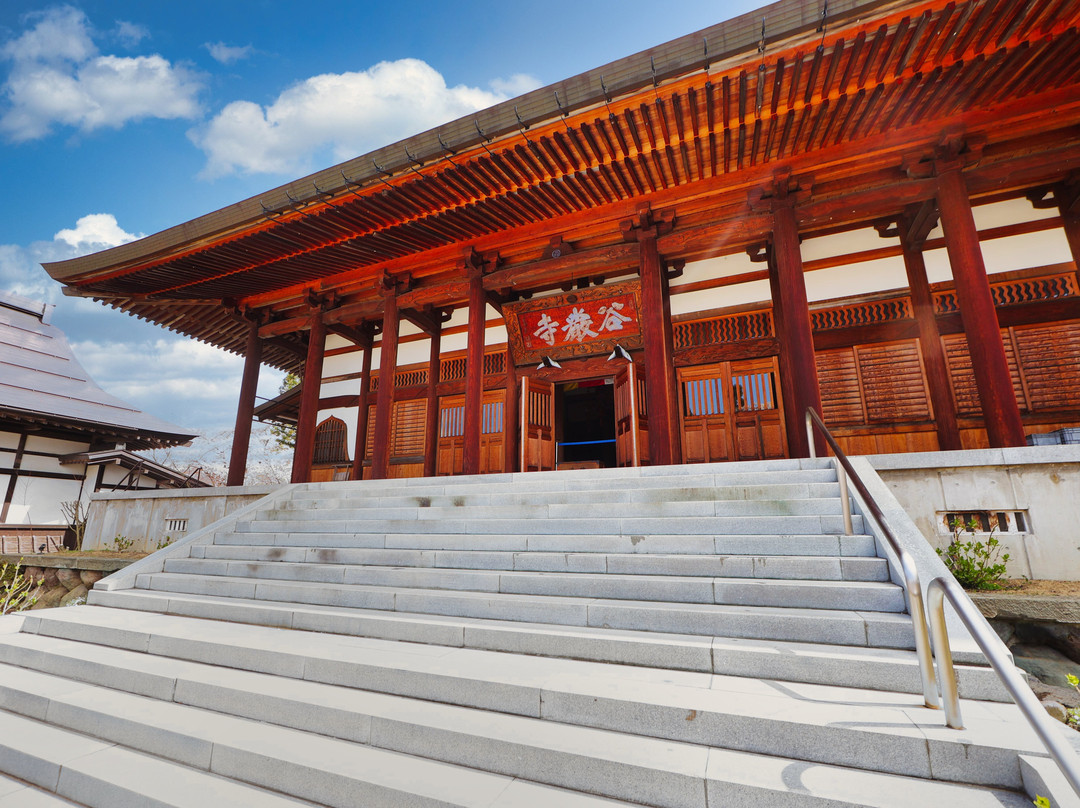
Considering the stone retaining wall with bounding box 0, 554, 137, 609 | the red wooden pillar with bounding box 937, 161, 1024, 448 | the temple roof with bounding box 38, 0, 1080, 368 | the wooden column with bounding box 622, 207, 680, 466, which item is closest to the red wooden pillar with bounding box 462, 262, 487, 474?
the temple roof with bounding box 38, 0, 1080, 368

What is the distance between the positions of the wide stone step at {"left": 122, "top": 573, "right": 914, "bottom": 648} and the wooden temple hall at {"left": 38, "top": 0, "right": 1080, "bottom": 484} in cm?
388

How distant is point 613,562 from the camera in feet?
12.6

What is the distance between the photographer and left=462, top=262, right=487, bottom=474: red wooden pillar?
7946 millimetres

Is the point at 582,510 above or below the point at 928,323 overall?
below

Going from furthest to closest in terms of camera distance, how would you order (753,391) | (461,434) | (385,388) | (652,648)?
(461,434), (385,388), (753,391), (652,648)

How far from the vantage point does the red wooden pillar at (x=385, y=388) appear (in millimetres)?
8758

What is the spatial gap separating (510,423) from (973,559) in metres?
6.78

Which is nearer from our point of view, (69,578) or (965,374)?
(965,374)

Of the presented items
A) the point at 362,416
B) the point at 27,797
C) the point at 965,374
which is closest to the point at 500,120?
the point at 27,797

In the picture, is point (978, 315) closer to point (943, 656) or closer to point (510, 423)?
point (943, 656)

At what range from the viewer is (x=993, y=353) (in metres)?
5.43

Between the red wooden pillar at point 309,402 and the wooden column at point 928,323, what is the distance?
33.6ft

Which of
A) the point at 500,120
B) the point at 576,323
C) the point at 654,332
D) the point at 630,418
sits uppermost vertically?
the point at 500,120

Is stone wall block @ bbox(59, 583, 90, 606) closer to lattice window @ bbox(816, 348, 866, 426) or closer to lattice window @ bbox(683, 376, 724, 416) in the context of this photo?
lattice window @ bbox(683, 376, 724, 416)
